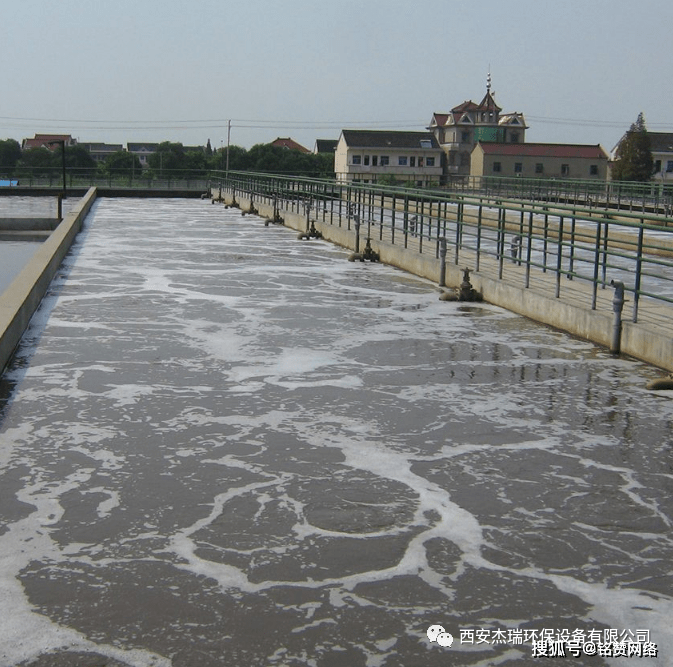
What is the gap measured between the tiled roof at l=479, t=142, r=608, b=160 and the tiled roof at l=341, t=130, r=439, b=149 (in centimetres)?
1517

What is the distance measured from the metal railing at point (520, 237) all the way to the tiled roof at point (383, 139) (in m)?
82.3

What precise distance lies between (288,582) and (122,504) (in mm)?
1519

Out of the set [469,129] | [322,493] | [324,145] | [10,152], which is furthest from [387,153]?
[322,493]

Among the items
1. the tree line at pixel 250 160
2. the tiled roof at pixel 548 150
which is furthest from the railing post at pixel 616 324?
the tiled roof at pixel 548 150

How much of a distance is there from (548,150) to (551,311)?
104831 millimetres

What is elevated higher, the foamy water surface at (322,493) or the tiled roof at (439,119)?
the tiled roof at (439,119)

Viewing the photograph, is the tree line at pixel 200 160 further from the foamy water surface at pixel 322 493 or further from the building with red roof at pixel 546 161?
the foamy water surface at pixel 322 493

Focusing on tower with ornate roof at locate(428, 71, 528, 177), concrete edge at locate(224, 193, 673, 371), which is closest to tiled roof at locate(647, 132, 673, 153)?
tower with ornate roof at locate(428, 71, 528, 177)

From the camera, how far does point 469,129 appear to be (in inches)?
5369

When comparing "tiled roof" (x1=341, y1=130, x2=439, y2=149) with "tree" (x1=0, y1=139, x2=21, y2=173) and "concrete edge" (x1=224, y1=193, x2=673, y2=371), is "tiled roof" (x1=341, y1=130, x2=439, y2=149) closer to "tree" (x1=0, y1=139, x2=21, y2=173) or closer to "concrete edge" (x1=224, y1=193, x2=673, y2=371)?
"tree" (x1=0, y1=139, x2=21, y2=173)

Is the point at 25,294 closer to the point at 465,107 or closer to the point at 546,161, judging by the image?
the point at 546,161

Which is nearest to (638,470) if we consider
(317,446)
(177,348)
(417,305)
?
(317,446)

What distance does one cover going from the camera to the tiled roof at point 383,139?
12469 centimetres

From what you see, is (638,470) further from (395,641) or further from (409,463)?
(395,641)
